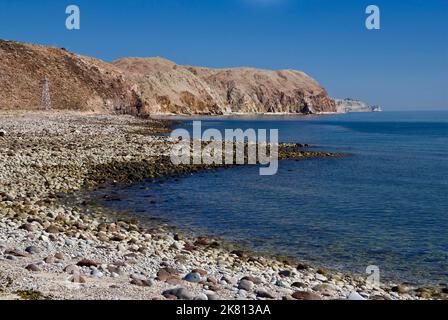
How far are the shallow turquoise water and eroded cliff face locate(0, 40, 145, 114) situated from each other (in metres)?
75.1

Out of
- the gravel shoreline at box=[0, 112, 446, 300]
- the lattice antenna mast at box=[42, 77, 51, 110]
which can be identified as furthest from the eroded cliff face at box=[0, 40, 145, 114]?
the gravel shoreline at box=[0, 112, 446, 300]

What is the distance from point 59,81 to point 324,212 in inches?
3920

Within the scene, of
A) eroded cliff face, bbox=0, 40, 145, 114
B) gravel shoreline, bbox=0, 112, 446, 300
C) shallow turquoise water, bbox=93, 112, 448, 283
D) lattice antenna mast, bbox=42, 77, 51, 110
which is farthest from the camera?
eroded cliff face, bbox=0, 40, 145, 114

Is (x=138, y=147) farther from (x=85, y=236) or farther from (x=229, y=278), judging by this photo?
(x=229, y=278)

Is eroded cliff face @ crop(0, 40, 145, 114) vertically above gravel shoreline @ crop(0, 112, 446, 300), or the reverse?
eroded cliff face @ crop(0, 40, 145, 114)

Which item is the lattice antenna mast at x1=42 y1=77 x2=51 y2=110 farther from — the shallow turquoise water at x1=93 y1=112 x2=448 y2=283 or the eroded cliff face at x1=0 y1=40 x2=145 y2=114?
the shallow turquoise water at x1=93 y1=112 x2=448 y2=283

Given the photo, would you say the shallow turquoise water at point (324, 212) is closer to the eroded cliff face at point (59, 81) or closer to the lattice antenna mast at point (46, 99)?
the lattice antenna mast at point (46, 99)

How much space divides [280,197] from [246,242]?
30.3 feet

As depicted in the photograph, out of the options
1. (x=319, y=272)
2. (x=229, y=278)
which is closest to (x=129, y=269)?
(x=229, y=278)

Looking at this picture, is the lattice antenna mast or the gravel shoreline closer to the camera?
the gravel shoreline

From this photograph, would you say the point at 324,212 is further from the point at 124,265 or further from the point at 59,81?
the point at 59,81

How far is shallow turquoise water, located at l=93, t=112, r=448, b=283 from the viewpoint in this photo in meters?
14.8

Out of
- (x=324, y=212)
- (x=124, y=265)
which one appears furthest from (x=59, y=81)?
(x=124, y=265)

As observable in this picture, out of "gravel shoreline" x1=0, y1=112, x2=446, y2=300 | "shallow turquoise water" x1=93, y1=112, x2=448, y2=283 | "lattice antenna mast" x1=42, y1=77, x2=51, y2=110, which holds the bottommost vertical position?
"shallow turquoise water" x1=93, y1=112, x2=448, y2=283
